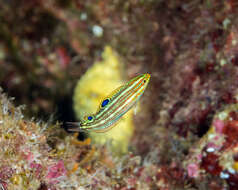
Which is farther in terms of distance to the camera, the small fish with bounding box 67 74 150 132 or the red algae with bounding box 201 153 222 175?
the red algae with bounding box 201 153 222 175

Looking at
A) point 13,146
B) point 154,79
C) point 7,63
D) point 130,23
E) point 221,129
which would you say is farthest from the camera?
point 7,63

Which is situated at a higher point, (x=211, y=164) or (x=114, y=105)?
(x=114, y=105)

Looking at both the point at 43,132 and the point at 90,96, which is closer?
the point at 43,132

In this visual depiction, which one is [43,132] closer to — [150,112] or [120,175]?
[120,175]

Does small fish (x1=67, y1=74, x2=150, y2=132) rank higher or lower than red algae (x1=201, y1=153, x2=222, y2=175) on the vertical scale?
higher

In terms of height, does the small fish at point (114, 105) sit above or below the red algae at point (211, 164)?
above

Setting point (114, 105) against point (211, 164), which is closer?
point (114, 105)

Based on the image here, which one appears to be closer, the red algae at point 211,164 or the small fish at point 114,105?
the small fish at point 114,105

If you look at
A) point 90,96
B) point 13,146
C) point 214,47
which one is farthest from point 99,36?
point 13,146

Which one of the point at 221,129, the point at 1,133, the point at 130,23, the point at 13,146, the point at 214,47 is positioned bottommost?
the point at 221,129

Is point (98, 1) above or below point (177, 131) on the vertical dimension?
above

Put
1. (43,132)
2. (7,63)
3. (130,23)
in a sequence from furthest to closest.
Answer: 1. (7,63)
2. (130,23)
3. (43,132)
